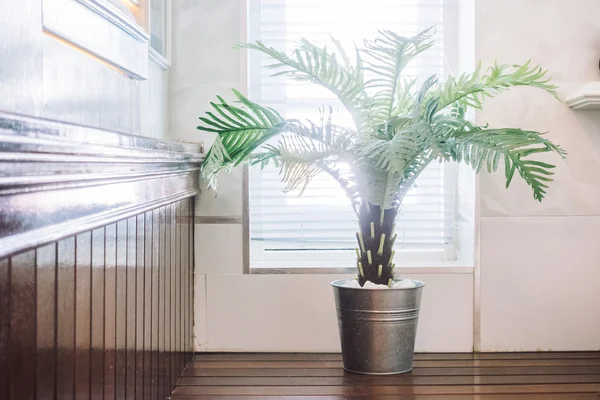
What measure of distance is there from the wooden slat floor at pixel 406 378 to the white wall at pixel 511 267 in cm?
9

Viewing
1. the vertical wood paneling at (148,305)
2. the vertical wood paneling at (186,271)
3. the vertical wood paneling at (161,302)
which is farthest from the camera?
the vertical wood paneling at (186,271)

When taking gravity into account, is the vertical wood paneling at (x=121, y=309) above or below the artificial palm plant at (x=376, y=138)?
below

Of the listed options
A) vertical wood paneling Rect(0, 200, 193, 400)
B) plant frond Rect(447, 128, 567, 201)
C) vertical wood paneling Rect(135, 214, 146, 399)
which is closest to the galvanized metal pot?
plant frond Rect(447, 128, 567, 201)

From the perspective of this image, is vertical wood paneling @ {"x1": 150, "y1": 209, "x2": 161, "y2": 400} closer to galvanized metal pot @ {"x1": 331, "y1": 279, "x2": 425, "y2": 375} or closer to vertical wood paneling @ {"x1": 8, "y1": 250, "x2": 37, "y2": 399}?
galvanized metal pot @ {"x1": 331, "y1": 279, "x2": 425, "y2": 375}

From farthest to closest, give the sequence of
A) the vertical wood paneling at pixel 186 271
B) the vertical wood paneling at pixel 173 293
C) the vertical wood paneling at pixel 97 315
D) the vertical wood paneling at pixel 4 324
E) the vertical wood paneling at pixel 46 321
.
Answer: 1. the vertical wood paneling at pixel 186 271
2. the vertical wood paneling at pixel 173 293
3. the vertical wood paneling at pixel 97 315
4. the vertical wood paneling at pixel 46 321
5. the vertical wood paneling at pixel 4 324

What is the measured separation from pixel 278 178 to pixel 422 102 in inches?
33.7

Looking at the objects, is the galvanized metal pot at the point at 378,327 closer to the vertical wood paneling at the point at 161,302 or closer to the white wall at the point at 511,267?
the white wall at the point at 511,267

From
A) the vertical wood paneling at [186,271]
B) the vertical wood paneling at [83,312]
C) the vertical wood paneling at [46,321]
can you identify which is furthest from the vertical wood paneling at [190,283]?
the vertical wood paneling at [46,321]

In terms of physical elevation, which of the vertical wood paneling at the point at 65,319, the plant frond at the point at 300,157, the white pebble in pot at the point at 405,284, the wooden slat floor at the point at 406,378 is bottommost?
the wooden slat floor at the point at 406,378

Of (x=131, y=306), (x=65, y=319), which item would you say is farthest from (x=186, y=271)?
(x=65, y=319)

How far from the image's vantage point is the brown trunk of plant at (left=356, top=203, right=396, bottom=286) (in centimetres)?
277

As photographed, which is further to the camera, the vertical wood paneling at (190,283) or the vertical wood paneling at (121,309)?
the vertical wood paneling at (190,283)

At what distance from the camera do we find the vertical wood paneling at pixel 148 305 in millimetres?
2051

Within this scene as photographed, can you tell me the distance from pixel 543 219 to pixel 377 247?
2.67 ft
